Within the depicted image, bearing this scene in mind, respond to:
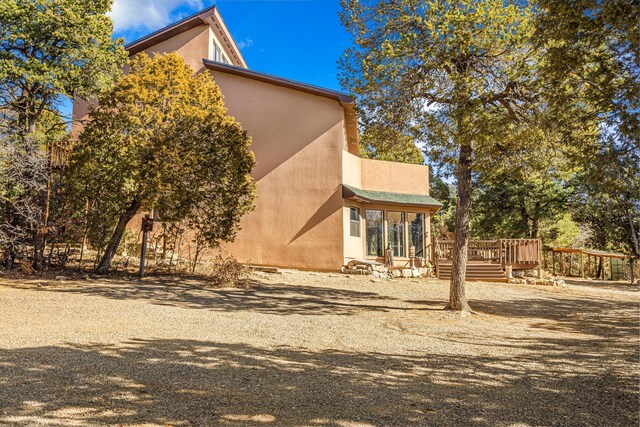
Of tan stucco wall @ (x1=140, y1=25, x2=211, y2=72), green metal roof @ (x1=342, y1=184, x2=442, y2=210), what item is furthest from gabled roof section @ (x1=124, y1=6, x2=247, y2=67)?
green metal roof @ (x1=342, y1=184, x2=442, y2=210)

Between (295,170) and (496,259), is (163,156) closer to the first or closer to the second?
(295,170)

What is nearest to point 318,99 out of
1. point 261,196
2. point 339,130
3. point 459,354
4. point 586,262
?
point 339,130

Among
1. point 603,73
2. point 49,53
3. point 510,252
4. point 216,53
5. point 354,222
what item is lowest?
point 510,252

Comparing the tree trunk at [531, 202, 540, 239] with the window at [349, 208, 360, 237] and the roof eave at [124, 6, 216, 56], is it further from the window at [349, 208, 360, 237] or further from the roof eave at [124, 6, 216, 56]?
the roof eave at [124, 6, 216, 56]

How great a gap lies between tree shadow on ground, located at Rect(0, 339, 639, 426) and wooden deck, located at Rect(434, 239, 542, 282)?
11.6 meters

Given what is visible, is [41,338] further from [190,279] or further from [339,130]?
[339,130]

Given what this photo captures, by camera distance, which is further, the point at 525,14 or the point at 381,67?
the point at 381,67

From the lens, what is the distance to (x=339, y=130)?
1675cm

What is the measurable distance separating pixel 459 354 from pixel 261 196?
11869mm

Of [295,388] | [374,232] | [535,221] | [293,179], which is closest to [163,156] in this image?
[293,179]

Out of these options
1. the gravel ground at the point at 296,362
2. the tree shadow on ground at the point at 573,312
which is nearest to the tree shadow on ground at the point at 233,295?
the gravel ground at the point at 296,362

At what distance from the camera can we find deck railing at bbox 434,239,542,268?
18.0 metres

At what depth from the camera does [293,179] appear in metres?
16.9

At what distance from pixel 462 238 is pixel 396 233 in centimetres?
873
